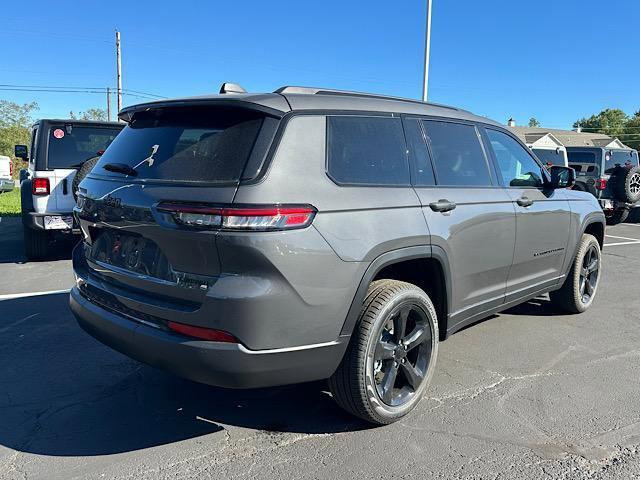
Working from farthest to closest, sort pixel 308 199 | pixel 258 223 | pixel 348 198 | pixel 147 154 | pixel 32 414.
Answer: pixel 32 414, pixel 147 154, pixel 348 198, pixel 308 199, pixel 258 223

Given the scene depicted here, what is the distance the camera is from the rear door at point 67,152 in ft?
23.1

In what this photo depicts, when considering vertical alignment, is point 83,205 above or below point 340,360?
above

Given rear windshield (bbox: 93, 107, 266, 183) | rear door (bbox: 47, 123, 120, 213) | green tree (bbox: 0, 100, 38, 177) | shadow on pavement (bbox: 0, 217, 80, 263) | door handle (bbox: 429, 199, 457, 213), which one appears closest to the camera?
rear windshield (bbox: 93, 107, 266, 183)

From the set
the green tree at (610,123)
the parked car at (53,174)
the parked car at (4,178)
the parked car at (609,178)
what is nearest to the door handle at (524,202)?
the parked car at (53,174)

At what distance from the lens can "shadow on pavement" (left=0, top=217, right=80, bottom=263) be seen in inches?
311

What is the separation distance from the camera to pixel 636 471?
2.70 metres

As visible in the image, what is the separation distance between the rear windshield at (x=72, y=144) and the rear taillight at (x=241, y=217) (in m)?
5.47

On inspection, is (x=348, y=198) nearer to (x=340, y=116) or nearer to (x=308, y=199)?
(x=308, y=199)

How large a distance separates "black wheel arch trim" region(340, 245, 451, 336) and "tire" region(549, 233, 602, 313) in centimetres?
238

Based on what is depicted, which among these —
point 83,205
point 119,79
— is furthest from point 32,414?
point 119,79

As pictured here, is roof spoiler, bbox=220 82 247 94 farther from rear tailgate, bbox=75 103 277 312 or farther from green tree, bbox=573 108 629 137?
green tree, bbox=573 108 629 137

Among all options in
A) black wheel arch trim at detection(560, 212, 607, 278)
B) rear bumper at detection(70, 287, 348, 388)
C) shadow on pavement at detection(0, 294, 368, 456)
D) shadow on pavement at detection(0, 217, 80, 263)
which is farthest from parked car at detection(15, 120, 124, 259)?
black wheel arch trim at detection(560, 212, 607, 278)

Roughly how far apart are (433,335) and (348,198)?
3.76ft

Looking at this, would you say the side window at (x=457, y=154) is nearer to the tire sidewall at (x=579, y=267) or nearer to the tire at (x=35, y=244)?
the tire sidewall at (x=579, y=267)
